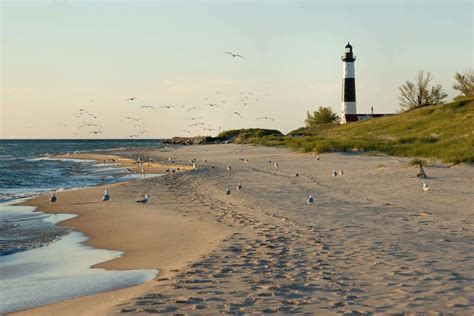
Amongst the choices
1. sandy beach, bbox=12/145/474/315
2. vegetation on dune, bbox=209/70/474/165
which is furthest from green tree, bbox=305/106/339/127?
sandy beach, bbox=12/145/474/315

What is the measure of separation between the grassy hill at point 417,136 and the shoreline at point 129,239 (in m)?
15.8

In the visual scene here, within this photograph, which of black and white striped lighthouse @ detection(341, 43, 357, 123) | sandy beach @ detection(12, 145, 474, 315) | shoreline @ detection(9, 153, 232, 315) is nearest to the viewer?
sandy beach @ detection(12, 145, 474, 315)

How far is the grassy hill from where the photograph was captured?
3306cm

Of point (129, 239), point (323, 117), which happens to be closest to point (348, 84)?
point (323, 117)

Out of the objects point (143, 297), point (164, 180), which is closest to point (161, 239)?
point (143, 297)

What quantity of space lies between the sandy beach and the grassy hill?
973cm

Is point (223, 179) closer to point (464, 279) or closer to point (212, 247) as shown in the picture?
point (212, 247)

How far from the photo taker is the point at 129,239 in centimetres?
1416

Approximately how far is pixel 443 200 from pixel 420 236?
574cm

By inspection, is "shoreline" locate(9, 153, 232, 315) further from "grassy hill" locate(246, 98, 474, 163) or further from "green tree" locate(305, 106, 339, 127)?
"green tree" locate(305, 106, 339, 127)

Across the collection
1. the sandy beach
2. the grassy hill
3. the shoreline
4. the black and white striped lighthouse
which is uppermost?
the black and white striped lighthouse

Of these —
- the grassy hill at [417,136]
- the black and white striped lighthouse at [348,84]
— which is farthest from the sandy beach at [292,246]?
the black and white striped lighthouse at [348,84]

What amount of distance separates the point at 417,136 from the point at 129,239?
124ft

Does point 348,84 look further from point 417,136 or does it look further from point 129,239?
point 129,239
